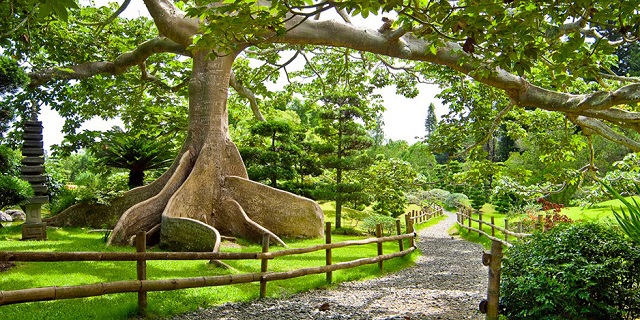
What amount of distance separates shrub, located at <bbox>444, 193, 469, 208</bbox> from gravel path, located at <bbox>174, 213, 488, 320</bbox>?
31747mm

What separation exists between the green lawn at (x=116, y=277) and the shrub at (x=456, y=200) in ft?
106

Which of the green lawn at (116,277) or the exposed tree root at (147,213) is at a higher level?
the exposed tree root at (147,213)

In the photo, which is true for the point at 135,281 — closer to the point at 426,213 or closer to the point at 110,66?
the point at 110,66

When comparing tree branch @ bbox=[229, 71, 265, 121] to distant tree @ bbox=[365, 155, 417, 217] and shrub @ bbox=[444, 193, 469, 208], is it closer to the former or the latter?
distant tree @ bbox=[365, 155, 417, 217]

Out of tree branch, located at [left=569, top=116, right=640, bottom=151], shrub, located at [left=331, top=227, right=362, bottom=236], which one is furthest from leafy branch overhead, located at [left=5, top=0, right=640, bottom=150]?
shrub, located at [left=331, top=227, right=362, bottom=236]

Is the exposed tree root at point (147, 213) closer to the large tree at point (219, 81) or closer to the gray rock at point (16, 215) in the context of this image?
the large tree at point (219, 81)

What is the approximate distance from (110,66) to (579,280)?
39.0 feet

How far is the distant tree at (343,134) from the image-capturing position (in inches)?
733

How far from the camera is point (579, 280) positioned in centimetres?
494

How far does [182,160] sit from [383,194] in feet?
39.0

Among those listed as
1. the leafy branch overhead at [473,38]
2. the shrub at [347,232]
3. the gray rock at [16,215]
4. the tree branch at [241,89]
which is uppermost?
the tree branch at [241,89]

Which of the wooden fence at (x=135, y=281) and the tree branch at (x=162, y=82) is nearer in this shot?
the wooden fence at (x=135, y=281)

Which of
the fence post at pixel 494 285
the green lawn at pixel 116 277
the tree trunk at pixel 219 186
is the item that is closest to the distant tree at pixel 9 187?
the green lawn at pixel 116 277

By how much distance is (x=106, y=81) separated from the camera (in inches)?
581
